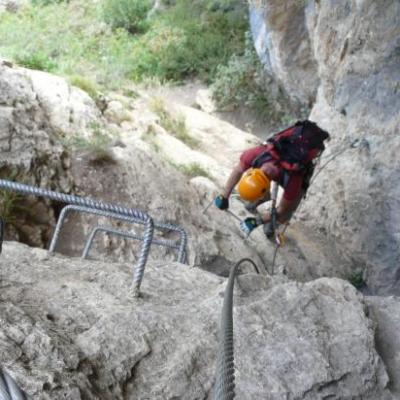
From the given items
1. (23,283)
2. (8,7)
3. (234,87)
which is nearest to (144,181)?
(23,283)

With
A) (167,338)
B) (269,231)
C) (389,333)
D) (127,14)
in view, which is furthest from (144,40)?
(167,338)

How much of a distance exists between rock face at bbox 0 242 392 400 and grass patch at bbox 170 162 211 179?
16.5 feet

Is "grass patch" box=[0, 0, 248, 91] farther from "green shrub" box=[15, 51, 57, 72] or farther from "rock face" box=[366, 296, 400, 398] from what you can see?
"rock face" box=[366, 296, 400, 398]

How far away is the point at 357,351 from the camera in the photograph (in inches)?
97.0

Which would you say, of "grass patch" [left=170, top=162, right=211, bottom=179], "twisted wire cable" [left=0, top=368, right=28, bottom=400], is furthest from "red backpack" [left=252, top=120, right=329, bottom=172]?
"twisted wire cable" [left=0, top=368, right=28, bottom=400]

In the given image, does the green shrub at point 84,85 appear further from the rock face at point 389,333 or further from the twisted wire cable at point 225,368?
the twisted wire cable at point 225,368

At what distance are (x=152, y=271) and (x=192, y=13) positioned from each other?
13.3m

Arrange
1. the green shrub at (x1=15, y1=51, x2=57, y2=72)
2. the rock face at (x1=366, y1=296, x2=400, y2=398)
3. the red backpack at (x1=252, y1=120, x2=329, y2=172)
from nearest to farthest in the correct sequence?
the rock face at (x1=366, y1=296, x2=400, y2=398) → the red backpack at (x1=252, y1=120, x2=329, y2=172) → the green shrub at (x1=15, y1=51, x2=57, y2=72)

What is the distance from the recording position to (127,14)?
1594 cm

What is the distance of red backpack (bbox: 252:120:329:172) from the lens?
17.6 ft

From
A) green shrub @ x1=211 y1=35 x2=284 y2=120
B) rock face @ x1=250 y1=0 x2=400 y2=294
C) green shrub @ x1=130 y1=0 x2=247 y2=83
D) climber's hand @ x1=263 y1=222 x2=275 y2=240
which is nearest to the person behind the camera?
rock face @ x1=250 y1=0 x2=400 y2=294

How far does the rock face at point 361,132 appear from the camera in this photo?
6.02 meters

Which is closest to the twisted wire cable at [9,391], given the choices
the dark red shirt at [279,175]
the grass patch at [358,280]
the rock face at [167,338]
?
the rock face at [167,338]

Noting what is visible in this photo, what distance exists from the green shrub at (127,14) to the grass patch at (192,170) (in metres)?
8.93
